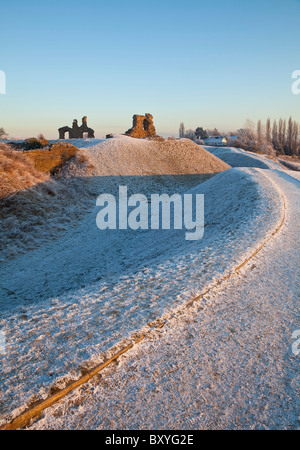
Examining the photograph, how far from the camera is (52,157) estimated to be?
22.1 meters

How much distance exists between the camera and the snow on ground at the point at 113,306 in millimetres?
3289

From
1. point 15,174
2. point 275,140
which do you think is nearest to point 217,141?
point 275,140

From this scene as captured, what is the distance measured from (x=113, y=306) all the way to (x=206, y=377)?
217 centimetres

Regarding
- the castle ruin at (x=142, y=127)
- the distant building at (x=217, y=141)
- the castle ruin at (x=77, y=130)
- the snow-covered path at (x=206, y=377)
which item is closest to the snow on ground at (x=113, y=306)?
the snow-covered path at (x=206, y=377)

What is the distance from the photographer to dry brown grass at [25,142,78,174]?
2070cm

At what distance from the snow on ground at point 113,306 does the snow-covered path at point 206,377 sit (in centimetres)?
2

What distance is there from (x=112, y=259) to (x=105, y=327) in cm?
614

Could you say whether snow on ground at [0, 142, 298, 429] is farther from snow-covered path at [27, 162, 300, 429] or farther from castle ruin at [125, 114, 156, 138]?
castle ruin at [125, 114, 156, 138]

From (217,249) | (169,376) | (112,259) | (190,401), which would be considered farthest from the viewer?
(112,259)

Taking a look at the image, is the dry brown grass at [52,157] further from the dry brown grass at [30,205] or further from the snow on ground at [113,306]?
the snow on ground at [113,306]
